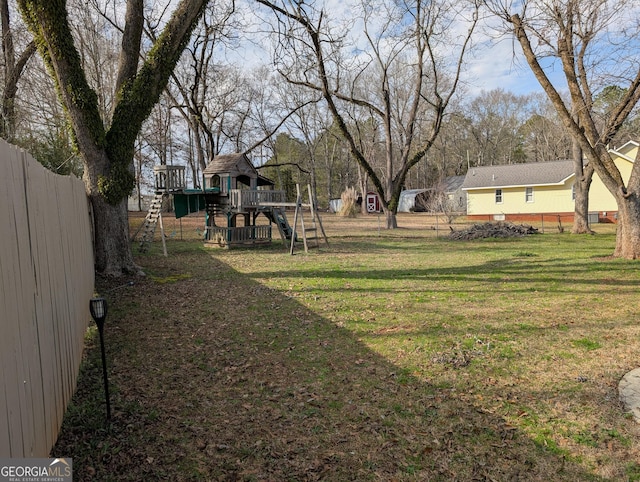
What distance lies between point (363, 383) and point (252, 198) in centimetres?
1332

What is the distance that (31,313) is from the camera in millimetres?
2652

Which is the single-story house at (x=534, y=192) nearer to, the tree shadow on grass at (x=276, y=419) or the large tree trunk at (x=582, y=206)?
the large tree trunk at (x=582, y=206)

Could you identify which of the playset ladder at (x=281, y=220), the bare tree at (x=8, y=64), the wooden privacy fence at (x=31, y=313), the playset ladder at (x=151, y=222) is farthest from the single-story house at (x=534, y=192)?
the wooden privacy fence at (x=31, y=313)

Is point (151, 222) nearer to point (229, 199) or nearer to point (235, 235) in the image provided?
point (229, 199)

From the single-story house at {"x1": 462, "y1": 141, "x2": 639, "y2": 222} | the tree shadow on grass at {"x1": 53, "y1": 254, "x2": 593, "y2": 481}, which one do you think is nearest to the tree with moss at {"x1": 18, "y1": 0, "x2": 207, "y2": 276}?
the tree shadow on grass at {"x1": 53, "y1": 254, "x2": 593, "y2": 481}

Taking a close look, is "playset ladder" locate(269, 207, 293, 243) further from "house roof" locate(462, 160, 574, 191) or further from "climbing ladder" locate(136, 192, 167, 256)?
"house roof" locate(462, 160, 574, 191)

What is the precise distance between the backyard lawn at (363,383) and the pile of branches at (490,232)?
33.5 feet

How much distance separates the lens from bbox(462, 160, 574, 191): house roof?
31.9 m

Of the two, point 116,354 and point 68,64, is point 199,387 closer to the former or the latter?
point 116,354

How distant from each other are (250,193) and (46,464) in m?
15.0

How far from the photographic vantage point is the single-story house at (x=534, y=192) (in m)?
29.6

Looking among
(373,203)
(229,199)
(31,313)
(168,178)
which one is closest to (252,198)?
(229,199)

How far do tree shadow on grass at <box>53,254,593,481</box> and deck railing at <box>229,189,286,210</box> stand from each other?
35.7ft

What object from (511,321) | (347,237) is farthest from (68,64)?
(347,237)
